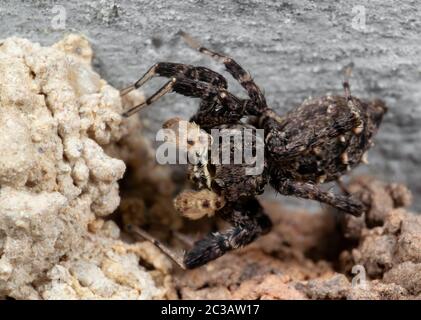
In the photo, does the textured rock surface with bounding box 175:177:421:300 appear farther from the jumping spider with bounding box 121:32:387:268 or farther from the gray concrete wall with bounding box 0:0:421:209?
the gray concrete wall with bounding box 0:0:421:209

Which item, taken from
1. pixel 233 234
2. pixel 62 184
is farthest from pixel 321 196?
pixel 62 184

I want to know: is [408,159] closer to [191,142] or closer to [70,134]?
[191,142]

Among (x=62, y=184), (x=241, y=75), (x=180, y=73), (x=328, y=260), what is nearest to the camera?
(x=62, y=184)

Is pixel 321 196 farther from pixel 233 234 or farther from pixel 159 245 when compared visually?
pixel 159 245

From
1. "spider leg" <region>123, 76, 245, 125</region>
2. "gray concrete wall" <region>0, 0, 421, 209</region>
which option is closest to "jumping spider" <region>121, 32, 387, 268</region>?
"spider leg" <region>123, 76, 245, 125</region>

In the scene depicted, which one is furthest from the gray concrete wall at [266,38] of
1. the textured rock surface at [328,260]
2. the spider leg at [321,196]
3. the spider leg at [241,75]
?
the textured rock surface at [328,260]
